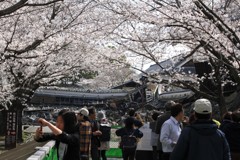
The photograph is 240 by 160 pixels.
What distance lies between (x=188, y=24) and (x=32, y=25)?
22.3ft

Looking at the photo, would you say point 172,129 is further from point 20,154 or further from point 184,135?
point 20,154

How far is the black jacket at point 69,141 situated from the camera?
4.67m

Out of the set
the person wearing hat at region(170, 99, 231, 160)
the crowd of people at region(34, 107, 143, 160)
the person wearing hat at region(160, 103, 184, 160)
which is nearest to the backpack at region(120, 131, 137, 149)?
the crowd of people at region(34, 107, 143, 160)

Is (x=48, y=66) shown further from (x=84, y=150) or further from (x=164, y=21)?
(x=84, y=150)

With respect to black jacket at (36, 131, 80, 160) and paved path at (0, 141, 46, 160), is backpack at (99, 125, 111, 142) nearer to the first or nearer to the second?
paved path at (0, 141, 46, 160)

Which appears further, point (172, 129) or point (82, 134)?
point (82, 134)

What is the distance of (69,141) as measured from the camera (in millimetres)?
4812

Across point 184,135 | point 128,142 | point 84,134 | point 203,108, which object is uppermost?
point 203,108

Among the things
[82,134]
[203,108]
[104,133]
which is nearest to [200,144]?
[203,108]

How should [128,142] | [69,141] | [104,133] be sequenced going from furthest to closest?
1. [104,133]
2. [128,142]
3. [69,141]

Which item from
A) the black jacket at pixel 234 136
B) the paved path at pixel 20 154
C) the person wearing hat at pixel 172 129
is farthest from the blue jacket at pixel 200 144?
the paved path at pixel 20 154

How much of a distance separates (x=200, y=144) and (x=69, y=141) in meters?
1.58

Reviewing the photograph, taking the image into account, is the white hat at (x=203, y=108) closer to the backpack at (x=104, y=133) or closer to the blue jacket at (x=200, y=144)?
the blue jacket at (x=200, y=144)

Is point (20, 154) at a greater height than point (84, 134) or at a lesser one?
lesser
